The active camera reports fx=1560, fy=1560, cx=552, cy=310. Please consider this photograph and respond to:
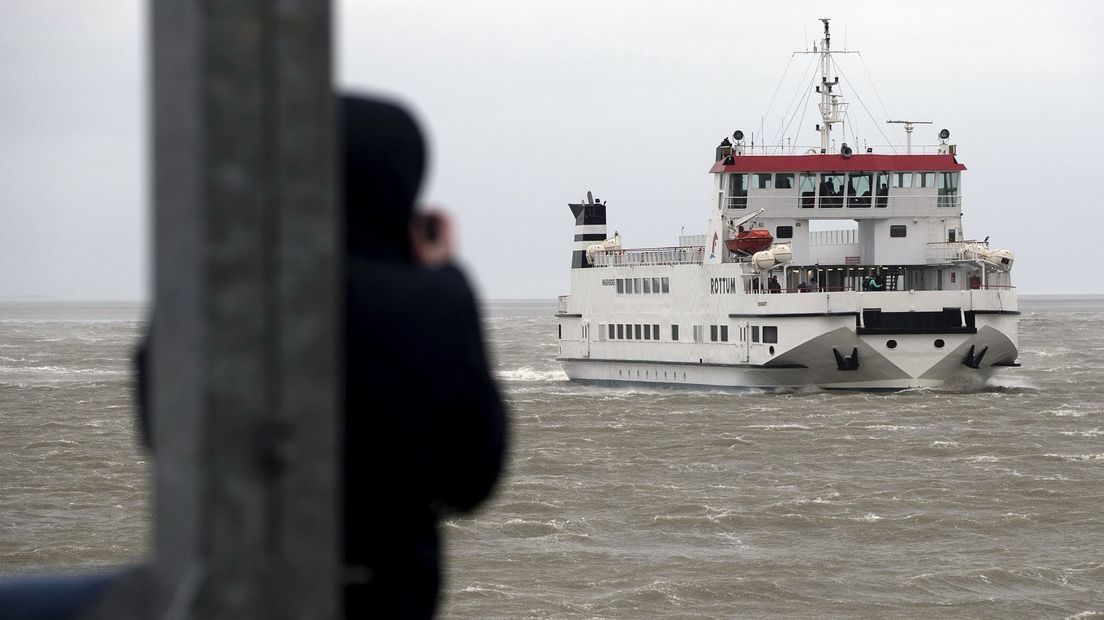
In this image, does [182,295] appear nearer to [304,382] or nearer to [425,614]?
[304,382]

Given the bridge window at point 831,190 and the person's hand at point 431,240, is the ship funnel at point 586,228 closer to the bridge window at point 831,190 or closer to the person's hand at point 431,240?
the bridge window at point 831,190

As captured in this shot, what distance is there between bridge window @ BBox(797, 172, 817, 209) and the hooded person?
1180 inches

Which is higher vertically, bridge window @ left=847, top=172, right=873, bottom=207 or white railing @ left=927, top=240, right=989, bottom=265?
bridge window @ left=847, top=172, right=873, bottom=207

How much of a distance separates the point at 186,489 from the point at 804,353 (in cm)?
2789

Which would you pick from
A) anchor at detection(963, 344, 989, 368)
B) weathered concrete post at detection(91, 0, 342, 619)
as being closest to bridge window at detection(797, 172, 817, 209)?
anchor at detection(963, 344, 989, 368)

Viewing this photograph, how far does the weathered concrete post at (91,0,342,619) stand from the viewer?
1.32 m

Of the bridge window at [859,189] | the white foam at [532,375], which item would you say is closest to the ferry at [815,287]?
the bridge window at [859,189]

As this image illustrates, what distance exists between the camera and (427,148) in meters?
1.77

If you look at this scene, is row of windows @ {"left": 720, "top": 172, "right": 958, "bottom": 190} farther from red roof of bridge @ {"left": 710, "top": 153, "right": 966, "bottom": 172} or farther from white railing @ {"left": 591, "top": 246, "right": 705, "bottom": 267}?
white railing @ {"left": 591, "top": 246, "right": 705, "bottom": 267}

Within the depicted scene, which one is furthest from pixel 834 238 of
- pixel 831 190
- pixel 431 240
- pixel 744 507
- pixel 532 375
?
pixel 431 240

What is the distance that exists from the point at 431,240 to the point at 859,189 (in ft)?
99.6

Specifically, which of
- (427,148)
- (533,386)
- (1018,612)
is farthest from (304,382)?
(533,386)

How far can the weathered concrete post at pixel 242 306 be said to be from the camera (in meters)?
1.32

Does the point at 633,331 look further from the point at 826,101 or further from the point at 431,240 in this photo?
the point at 431,240
